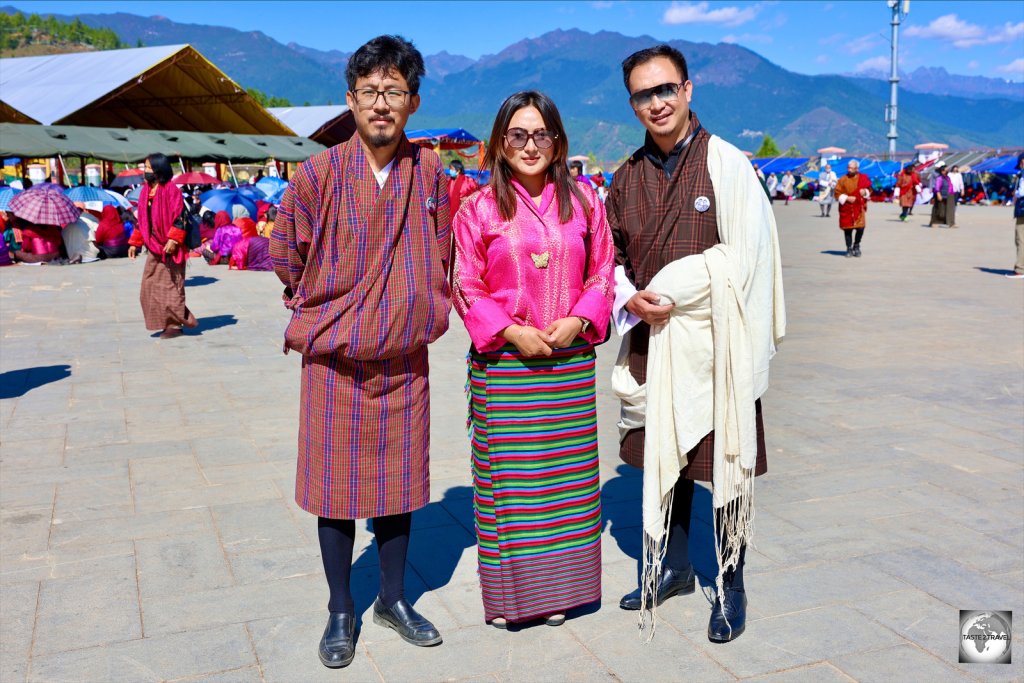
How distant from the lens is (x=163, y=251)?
8211 millimetres

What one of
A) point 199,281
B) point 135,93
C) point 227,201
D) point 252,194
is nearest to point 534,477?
point 199,281

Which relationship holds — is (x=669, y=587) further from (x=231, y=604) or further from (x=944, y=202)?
(x=944, y=202)

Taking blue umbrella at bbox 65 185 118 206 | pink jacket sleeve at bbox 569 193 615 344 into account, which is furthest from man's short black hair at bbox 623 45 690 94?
blue umbrella at bbox 65 185 118 206

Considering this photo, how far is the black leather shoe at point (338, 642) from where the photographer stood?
2809 mm

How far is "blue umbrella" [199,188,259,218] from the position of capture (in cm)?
1700

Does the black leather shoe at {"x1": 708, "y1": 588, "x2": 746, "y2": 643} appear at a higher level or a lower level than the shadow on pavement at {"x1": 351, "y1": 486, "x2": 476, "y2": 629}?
higher

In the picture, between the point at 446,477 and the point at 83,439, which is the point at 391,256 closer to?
the point at 446,477

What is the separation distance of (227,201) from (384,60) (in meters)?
15.3

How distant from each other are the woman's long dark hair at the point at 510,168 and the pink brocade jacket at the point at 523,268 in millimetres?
24

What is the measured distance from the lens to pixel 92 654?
2859 mm

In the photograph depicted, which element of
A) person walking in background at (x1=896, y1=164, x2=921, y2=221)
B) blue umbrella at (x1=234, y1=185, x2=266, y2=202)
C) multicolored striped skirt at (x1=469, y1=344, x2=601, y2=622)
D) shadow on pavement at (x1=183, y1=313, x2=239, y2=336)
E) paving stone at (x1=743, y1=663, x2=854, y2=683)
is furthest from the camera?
person walking in background at (x1=896, y1=164, x2=921, y2=221)

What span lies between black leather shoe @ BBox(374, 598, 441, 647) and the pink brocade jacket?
93 cm

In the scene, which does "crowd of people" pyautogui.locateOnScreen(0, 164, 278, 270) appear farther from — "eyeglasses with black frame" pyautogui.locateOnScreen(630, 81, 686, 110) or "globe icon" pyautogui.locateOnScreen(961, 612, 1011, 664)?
"globe icon" pyautogui.locateOnScreen(961, 612, 1011, 664)

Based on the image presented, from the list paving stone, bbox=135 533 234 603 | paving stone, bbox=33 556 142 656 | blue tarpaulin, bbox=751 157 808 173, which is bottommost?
paving stone, bbox=135 533 234 603
